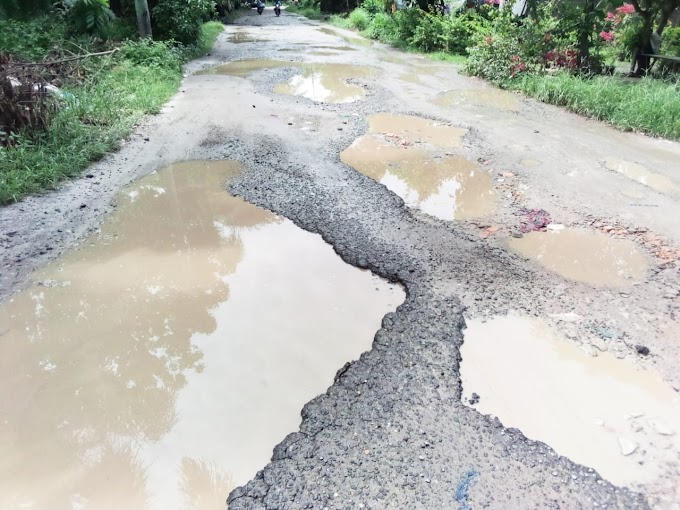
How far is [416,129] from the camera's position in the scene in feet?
21.9

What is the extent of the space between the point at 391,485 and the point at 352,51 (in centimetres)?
1384

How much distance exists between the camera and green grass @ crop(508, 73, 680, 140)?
21.2 feet

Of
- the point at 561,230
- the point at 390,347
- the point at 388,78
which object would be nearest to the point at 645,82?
the point at 388,78

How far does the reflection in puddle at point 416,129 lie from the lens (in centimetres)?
626

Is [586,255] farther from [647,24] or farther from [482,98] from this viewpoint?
[647,24]

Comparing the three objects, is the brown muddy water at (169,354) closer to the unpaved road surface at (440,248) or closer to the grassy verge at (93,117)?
the unpaved road surface at (440,248)

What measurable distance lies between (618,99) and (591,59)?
2631 millimetres

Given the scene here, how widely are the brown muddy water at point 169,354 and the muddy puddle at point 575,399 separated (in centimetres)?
68

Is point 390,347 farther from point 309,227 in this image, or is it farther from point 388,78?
point 388,78

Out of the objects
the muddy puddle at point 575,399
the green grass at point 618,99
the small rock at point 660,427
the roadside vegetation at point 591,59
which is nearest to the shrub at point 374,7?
the roadside vegetation at point 591,59

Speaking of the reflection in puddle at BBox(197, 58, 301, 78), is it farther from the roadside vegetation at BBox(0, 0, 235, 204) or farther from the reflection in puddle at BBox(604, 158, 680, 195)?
the reflection in puddle at BBox(604, 158, 680, 195)

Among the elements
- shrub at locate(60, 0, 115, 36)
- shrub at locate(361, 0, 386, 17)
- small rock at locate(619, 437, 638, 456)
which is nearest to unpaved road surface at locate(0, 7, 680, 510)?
small rock at locate(619, 437, 638, 456)

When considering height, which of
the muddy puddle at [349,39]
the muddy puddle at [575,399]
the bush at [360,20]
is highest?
the bush at [360,20]

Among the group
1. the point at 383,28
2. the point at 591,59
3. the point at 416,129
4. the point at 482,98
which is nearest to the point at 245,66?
the point at 482,98
